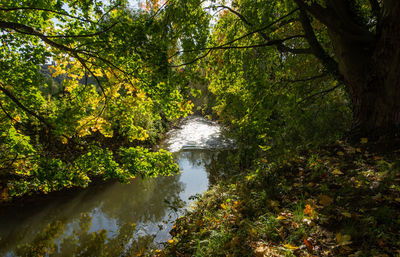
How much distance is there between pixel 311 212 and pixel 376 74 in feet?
10.2

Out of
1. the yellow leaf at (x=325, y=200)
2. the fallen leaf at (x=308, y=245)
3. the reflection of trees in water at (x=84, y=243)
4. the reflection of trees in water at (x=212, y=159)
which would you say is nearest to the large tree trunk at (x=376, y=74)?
the yellow leaf at (x=325, y=200)

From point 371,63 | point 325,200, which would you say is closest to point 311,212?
point 325,200

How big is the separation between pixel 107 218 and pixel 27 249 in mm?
1882

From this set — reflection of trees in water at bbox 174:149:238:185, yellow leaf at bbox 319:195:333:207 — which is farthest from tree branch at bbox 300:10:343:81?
reflection of trees in water at bbox 174:149:238:185

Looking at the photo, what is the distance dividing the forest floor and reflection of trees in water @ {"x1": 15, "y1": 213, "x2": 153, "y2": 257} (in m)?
1.11

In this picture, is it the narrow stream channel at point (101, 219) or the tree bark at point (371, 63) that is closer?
the tree bark at point (371, 63)

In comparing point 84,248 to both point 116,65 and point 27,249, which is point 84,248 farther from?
point 116,65

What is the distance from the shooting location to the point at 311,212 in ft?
8.78

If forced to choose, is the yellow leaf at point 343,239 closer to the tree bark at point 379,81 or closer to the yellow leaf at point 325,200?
the yellow leaf at point 325,200

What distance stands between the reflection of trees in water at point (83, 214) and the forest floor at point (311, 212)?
6.81ft

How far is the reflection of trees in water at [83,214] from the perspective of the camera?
5219 mm

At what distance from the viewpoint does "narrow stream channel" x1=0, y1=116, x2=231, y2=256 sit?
4926 mm

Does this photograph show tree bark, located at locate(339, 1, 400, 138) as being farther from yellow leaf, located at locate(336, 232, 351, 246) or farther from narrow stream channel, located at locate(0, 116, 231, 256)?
narrow stream channel, located at locate(0, 116, 231, 256)

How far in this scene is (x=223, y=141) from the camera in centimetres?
1420
